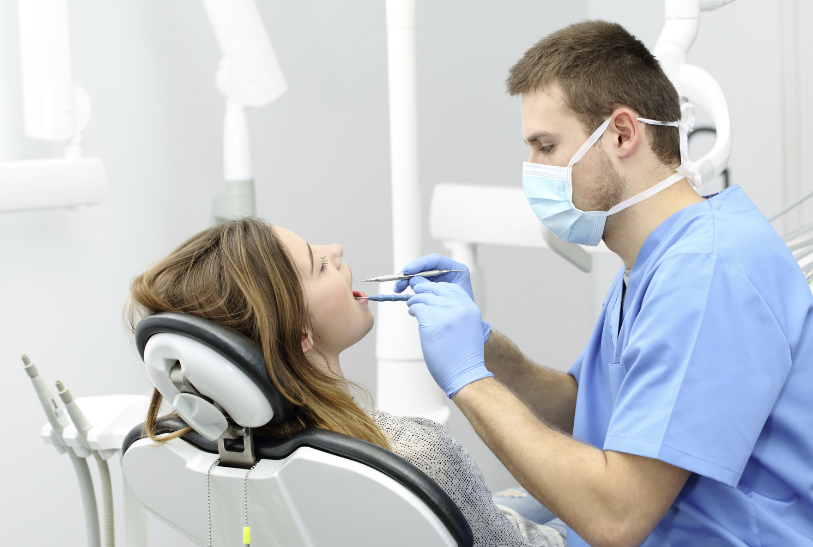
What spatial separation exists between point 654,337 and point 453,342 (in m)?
0.29

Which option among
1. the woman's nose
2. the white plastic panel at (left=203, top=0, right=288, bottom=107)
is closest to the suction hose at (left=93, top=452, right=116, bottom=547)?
the woman's nose

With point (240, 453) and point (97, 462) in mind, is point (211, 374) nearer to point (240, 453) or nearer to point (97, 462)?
point (240, 453)

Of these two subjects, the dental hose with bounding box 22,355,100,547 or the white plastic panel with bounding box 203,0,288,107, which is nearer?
the dental hose with bounding box 22,355,100,547

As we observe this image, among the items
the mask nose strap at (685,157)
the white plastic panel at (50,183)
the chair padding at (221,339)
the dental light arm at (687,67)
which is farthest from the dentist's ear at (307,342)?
the dental light arm at (687,67)

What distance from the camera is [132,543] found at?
1.24 meters

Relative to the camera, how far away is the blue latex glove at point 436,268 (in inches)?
50.8

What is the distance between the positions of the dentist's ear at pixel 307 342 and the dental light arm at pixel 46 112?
2.41 ft

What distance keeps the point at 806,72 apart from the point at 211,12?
6.93 feet

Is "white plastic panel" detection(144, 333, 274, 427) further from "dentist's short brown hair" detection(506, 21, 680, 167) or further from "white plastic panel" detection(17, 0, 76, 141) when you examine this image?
"white plastic panel" detection(17, 0, 76, 141)

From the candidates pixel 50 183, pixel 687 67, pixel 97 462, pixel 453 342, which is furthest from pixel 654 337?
pixel 50 183

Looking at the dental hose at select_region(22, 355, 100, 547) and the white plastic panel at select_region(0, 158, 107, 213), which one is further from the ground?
the white plastic panel at select_region(0, 158, 107, 213)

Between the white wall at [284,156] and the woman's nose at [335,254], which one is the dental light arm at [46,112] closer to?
the white wall at [284,156]

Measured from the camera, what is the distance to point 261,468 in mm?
917

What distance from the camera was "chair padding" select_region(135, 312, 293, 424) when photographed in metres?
0.83
